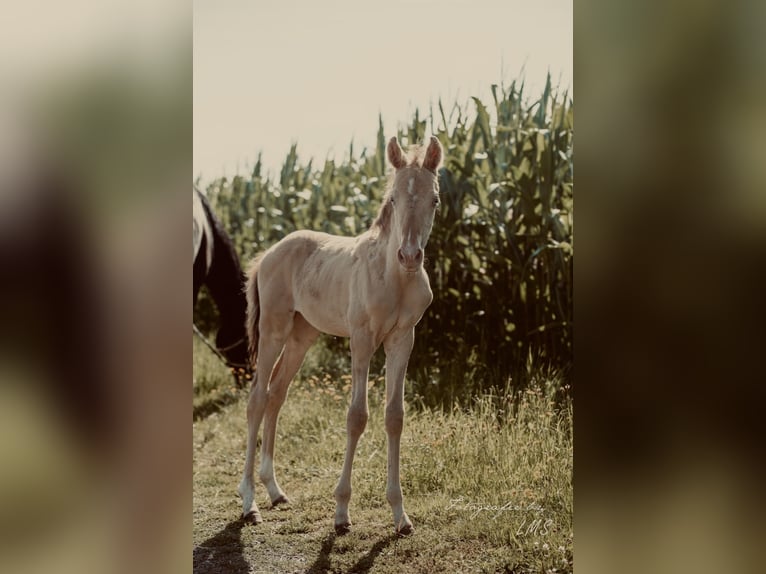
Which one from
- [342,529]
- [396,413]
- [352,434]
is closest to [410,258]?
[396,413]

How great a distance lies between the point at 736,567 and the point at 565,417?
162 cm

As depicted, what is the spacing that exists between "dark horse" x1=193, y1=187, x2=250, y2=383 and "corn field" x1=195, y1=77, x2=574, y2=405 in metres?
0.82

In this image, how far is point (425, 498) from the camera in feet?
11.2

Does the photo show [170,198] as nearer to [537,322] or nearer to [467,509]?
[467,509]

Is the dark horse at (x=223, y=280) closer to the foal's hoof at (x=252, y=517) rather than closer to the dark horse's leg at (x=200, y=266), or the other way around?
the dark horse's leg at (x=200, y=266)

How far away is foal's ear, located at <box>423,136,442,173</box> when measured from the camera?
310 cm

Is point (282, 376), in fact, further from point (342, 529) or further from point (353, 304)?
point (342, 529)

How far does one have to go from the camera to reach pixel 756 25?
6.45 ft

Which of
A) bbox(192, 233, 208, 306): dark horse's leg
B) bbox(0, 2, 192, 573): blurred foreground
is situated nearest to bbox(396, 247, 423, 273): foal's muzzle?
bbox(0, 2, 192, 573): blurred foreground

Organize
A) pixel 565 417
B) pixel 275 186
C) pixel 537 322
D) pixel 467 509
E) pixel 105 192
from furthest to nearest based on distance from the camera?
pixel 275 186 → pixel 537 322 → pixel 565 417 → pixel 467 509 → pixel 105 192

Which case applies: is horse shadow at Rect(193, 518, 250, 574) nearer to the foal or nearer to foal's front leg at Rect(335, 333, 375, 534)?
the foal

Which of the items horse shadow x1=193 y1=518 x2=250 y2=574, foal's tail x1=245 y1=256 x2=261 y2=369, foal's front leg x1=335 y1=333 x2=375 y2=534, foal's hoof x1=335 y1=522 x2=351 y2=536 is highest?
foal's tail x1=245 y1=256 x2=261 y2=369

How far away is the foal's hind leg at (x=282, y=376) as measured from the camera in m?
3.76

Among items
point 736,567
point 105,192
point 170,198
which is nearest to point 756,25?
point 736,567
